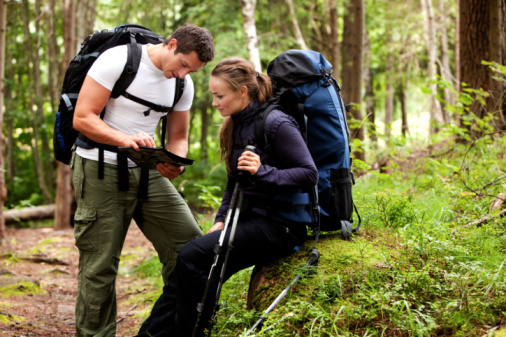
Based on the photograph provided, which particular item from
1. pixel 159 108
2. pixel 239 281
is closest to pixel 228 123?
pixel 159 108

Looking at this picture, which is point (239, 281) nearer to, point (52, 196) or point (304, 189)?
point (304, 189)

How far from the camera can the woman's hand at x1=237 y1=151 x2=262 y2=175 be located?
3.21 m

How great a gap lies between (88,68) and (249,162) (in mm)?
1570

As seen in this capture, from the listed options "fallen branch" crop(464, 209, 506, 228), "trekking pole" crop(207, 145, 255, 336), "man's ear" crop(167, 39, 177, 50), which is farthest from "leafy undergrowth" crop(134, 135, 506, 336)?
"man's ear" crop(167, 39, 177, 50)

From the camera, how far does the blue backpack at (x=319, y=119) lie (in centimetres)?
355

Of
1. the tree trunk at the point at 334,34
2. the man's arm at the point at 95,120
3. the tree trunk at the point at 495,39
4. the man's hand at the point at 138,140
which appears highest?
the tree trunk at the point at 334,34

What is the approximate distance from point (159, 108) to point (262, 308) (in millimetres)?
1782

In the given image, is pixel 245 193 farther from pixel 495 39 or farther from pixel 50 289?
pixel 495 39

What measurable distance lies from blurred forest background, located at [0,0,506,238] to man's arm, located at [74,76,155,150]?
11.2ft

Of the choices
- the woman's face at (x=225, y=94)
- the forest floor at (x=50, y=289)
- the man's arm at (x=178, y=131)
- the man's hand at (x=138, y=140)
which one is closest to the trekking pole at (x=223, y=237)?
the woman's face at (x=225, y=94)

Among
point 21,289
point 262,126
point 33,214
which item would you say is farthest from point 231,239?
point 33,214

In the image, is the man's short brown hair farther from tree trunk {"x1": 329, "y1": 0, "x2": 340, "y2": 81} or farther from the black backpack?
tree trunk {"x1": 329, "y1": 0, "x2": 340, "y2": 81}

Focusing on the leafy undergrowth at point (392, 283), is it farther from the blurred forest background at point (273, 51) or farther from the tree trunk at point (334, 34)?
the tree trunk at point (334, 34)

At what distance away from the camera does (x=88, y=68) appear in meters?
3.72
